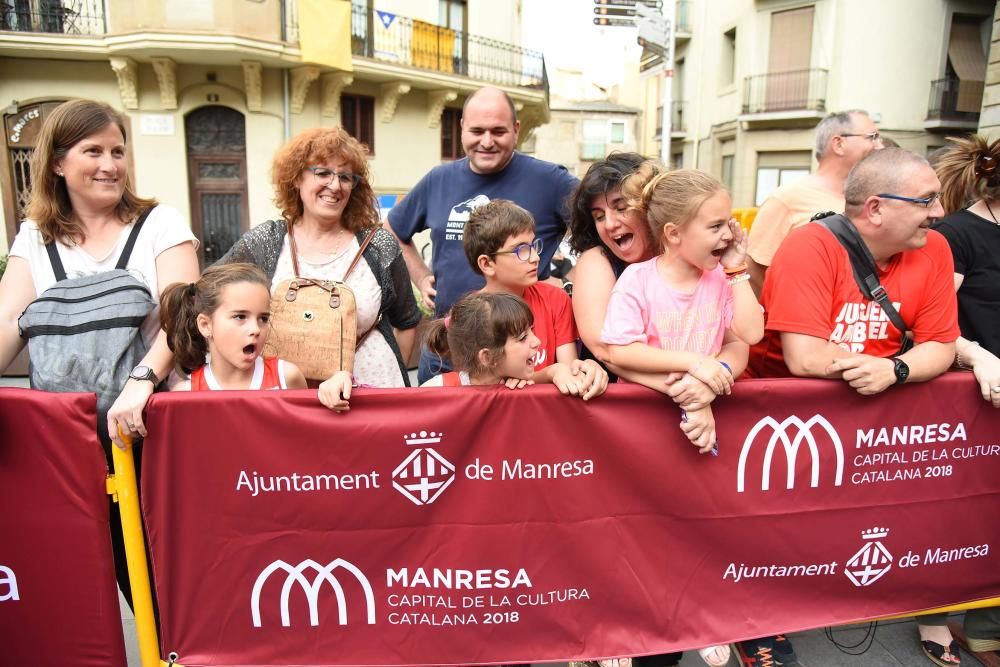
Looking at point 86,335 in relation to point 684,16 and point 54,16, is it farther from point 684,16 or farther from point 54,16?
point 684,16

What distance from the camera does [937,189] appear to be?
243 cm

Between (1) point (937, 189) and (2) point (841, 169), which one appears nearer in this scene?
(1) point (937, 189)

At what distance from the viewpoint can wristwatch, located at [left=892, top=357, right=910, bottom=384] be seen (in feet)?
7.89

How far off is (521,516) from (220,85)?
1606cm

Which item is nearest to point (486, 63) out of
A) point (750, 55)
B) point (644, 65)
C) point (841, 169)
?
point (644, 65)

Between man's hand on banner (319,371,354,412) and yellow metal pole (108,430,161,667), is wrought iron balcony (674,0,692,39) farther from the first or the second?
yellow metal pole (108,430,161,667)

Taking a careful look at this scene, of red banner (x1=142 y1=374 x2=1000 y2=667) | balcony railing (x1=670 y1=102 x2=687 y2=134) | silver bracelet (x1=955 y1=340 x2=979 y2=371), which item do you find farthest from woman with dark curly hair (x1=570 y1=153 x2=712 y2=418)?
balcony railing (x1=670 y1=102 x2=687 y2=134)

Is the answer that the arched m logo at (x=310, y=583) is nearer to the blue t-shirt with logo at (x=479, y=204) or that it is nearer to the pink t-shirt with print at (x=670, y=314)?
the pink t-shirt with print at (x=670, y=314)

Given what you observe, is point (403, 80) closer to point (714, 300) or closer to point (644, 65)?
point (644, 65)

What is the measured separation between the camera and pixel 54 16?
14820 mm

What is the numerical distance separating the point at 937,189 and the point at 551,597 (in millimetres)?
1986

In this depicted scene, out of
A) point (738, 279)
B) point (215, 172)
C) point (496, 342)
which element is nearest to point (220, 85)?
point (215, 172)

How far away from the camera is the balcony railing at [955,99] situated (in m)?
21.3

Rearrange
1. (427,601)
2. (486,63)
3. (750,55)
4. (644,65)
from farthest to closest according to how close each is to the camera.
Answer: (750,55)
(486,63)
(644,65)
(427,601)
